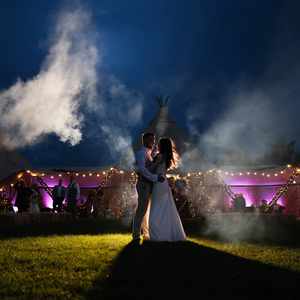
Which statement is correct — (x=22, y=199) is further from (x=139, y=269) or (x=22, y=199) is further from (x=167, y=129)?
(x=167, y=129)

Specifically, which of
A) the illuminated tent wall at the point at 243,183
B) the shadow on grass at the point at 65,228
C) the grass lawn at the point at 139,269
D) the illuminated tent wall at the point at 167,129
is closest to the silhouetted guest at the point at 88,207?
the shadow on grass at the point at 65,228

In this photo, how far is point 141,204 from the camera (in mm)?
6406

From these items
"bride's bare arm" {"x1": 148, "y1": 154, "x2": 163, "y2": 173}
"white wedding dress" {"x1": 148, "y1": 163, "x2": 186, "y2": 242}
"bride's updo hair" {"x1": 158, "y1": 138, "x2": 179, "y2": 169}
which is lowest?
"white wedding dress" {"x1": 148, "y1": 163, "x2": 186, "y2": 242}

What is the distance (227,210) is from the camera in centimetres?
1811

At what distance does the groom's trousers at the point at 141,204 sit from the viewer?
6.42 metres

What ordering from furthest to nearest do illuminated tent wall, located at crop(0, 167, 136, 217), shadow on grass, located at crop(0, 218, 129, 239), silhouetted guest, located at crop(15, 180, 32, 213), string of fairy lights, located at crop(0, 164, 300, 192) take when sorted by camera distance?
1. illuminated tent wall, located at crop(0, 167, 136, 217)
2. string of fairy lights, located at crop(0, 164, 300, 192)
3. silhouetted guest, located at crop(15, 180, 32, 213)
4. shadow on grass, located at crop(0, 218, 129, 239)

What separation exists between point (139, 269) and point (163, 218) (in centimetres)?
227

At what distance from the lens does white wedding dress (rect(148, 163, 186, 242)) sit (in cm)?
632

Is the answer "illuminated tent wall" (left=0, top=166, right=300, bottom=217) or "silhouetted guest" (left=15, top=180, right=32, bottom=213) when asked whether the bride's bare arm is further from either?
"illuminated tent wall" (left=0, top=166, right=300, bottom=217)

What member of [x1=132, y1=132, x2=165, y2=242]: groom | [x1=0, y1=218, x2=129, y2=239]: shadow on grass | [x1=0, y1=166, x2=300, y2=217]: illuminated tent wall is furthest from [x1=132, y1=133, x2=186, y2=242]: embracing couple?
[x1=0, y1=166, x2=300, y2=217]: illuminated tent wall

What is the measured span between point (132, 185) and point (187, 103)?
139ft

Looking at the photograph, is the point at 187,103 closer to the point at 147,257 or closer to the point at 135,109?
the point at 135,109

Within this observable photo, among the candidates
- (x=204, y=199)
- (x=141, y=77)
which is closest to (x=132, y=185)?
(x=204, y=199)

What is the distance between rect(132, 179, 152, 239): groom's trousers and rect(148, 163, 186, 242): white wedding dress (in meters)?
0.09
